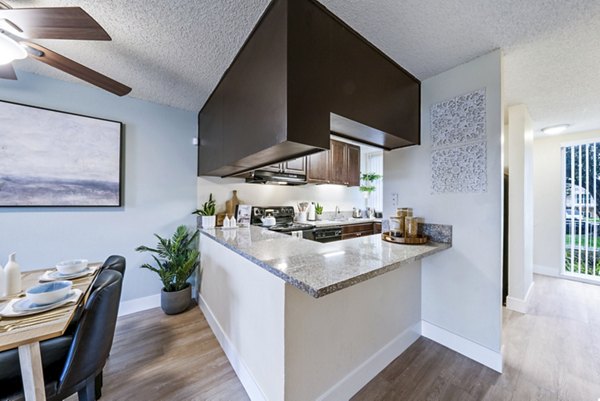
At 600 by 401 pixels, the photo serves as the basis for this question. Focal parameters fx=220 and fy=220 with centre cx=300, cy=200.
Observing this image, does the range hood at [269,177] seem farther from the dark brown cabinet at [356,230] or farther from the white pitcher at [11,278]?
the white pitcher at [11,278]

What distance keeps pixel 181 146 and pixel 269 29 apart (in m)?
2.13

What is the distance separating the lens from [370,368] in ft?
5.21

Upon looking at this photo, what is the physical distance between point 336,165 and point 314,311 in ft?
9.90

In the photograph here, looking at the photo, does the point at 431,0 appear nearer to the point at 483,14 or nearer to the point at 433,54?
the point at 483,14

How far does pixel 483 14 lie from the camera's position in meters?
1.36

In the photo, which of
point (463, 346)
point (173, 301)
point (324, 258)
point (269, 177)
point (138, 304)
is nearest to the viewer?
point (324, 258)

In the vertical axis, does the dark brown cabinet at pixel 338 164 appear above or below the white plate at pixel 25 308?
above

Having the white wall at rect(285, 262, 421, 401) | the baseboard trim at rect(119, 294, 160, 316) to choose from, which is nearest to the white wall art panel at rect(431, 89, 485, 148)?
the white wall at rect(285, 262, 421, 401)

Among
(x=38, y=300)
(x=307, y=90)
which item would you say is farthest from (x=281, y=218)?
(x=38, y=300)

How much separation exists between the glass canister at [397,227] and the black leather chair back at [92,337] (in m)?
2.06

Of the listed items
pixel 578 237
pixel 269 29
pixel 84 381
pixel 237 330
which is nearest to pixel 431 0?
pixel 269 29

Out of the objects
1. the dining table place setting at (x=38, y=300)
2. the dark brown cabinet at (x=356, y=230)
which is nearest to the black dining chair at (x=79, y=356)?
the dining table place setting at (x=38, y=300)

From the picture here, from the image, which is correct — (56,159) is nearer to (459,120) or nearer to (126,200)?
(126,200)

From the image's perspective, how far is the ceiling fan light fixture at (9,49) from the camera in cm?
113
